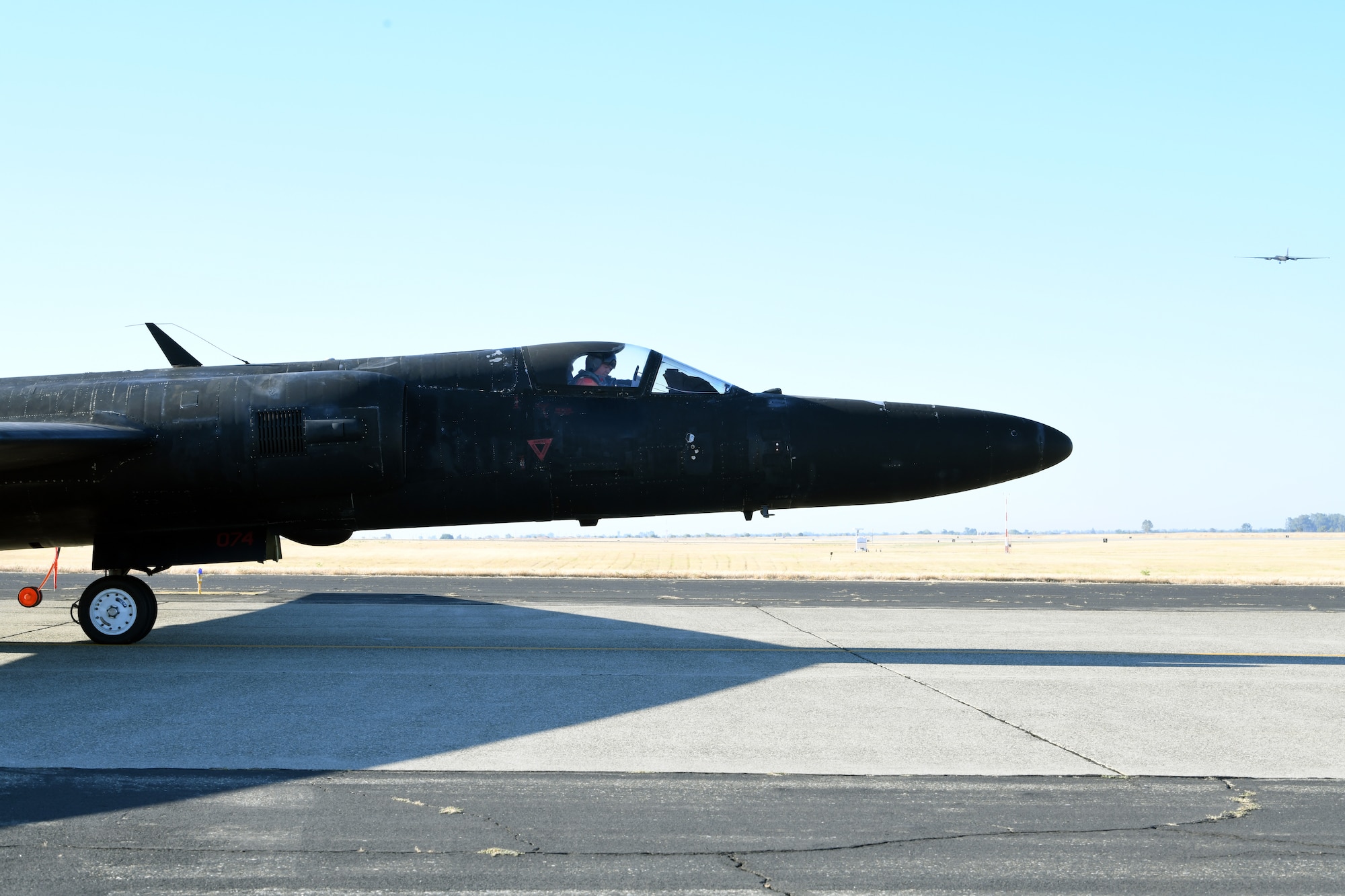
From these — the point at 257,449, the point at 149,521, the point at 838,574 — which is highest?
the point at 257,449

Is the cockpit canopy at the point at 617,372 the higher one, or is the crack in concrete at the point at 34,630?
the cockpit canopy at the point at 617,372

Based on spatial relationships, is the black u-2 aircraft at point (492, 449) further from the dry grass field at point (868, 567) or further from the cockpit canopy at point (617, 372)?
the dry grass field at point (868, 567)

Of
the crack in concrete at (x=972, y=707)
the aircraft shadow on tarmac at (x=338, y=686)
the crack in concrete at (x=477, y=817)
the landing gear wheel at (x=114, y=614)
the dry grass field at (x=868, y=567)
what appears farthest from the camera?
the dry grass field at (x=868, y=567)

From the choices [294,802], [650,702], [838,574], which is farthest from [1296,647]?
[838,574]

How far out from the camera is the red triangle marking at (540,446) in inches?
495

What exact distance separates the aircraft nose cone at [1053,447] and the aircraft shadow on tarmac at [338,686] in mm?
2504

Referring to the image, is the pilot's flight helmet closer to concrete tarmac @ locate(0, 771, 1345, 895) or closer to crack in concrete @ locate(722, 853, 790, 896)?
concrete tarmac @ locate(0, 771, 1345, 895)

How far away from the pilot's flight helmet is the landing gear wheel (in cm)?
659

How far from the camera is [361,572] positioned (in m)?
31.6

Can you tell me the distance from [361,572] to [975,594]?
61.1 ft

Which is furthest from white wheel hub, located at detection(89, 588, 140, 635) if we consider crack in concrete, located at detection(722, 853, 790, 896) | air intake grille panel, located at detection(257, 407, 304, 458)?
crack in concrete, located at detection(722, 853, 790, 896)

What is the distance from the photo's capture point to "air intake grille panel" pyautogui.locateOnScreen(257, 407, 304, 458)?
1245 centimetres

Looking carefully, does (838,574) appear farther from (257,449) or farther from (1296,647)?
(257,449)

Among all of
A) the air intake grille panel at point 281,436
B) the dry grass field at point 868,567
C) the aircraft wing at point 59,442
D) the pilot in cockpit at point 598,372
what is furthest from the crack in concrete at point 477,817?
the dry grass field at point 868,567
